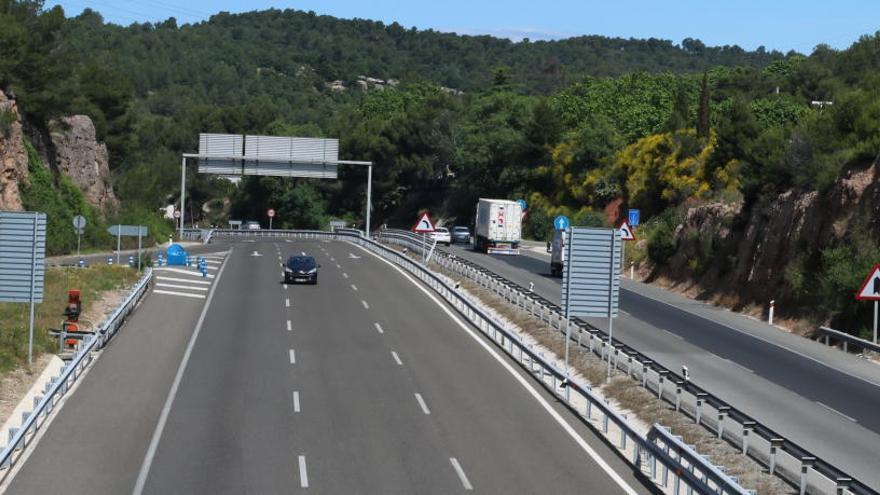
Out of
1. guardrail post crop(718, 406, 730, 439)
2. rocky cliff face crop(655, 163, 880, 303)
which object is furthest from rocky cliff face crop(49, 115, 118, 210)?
guardrail post crop(718, 406, 730, 439)

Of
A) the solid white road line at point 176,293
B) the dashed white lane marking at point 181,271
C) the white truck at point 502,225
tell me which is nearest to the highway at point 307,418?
the solid white road line at point 176,293

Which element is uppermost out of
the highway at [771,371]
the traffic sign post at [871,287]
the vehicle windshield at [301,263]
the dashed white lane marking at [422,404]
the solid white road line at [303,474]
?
the traffic sign post at [871,287]

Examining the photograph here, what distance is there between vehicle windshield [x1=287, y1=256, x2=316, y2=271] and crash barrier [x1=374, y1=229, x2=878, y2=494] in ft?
40.1

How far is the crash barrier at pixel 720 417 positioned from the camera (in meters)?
16.5

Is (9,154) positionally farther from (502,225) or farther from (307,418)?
(307,418)

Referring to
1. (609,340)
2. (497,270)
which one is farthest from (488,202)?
(609,340)

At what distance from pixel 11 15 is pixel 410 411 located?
56.7 metres

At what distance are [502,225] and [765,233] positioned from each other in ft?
→ 83.7

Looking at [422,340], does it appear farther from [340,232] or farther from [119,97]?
[119,97]

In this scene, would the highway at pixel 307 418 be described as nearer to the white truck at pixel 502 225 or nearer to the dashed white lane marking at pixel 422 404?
the dashed white lane marking at pixel 422 404

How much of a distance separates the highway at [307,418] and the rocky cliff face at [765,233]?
Result: 1441 centimetres

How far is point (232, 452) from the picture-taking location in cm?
1980

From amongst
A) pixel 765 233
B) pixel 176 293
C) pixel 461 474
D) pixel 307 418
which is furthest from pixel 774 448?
pixel 765 233

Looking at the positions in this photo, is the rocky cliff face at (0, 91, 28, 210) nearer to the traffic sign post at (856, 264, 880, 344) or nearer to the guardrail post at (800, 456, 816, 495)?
the traffic sign post at (856, 264, 880, 344)
